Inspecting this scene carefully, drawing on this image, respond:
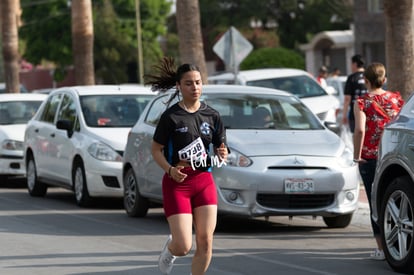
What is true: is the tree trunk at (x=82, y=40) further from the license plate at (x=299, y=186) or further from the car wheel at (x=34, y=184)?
the license plate at (x=299, y=186)

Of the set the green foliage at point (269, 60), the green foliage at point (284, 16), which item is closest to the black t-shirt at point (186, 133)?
the green foliage at point (269, 60)

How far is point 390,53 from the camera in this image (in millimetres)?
15852

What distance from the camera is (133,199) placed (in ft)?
48.3

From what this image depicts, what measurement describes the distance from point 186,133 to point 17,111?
44.3 ft

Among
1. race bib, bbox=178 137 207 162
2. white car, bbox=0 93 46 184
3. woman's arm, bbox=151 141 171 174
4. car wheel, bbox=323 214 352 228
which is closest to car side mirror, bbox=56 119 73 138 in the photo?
white car, bbox=0 93 46 184

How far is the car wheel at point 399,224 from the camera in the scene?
9.56 m

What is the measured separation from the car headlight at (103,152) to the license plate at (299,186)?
13.4ft

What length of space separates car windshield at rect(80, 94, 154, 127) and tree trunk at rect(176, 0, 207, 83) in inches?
184

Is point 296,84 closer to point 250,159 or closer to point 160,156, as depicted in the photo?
point 250,159

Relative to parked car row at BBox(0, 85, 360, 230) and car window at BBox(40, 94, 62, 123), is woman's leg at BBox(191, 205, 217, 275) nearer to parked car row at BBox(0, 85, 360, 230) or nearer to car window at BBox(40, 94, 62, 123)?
parked car row at BBox(0, 85, 360, 230)

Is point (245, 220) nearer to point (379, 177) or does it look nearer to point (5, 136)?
point (379, 177)

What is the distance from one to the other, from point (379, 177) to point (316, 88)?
15.4 meters

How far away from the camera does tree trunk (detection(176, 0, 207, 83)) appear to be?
2202 cm

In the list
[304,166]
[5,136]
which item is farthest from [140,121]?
[5,136]
